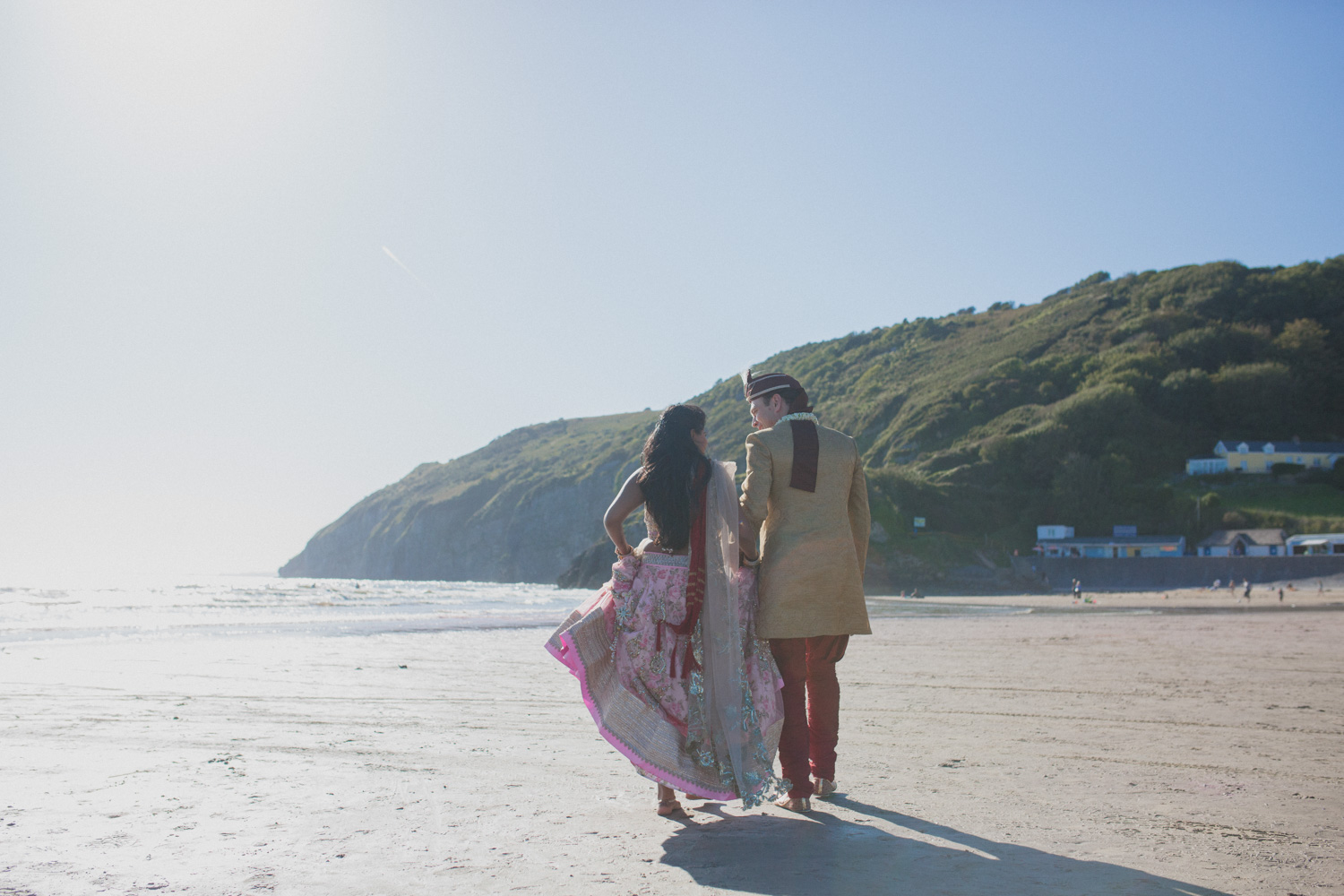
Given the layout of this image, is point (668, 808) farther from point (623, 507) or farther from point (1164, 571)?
point (1164, 571)

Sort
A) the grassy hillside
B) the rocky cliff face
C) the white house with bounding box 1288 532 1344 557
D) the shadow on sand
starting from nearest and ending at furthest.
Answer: the shadow on sand → the white house with bounding box 1288 532 1344 557 → the grassy hillside → the rocky cliff face

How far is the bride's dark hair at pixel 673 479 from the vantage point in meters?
3.71

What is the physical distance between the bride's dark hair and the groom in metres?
0.29


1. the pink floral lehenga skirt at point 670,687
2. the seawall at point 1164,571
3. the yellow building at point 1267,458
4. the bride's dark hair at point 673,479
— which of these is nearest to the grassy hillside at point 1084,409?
the yellow building at point 1267,458

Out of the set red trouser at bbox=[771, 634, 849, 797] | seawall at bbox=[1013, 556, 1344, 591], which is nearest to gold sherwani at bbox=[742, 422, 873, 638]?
red trouser at bbox=[771, 634, 849, 797]

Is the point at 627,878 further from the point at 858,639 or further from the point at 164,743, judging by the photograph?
the point at 858,639

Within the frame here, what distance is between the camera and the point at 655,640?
3.74 meters

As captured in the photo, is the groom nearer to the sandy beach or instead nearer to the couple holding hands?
the couple holding hands

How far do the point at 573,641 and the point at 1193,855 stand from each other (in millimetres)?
2490

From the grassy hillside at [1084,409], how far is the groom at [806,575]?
52.2 metres

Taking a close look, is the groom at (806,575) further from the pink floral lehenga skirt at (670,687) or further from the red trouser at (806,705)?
the pink floral lehenga skirt at (670,687)

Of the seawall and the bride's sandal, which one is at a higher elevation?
the bride's sandal

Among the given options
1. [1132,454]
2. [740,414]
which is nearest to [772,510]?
[1132,454]

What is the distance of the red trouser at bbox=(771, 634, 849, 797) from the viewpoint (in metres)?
3.79
